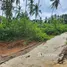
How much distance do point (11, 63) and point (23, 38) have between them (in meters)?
16.4

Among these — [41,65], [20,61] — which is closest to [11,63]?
[20,61]

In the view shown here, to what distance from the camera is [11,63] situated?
540 inches

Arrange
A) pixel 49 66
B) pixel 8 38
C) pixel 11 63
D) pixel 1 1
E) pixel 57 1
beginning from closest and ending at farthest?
1. pixel 49 66
2. pixel 11 63
3. pixel 8 38
4. pixel 1 1
5. pixel 57 1

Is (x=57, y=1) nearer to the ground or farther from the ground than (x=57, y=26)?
farther from the ground

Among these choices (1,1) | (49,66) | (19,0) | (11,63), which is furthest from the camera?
(19,0)

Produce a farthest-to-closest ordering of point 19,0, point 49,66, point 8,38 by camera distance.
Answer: point 19,0 → point 8,38 → point 49,66

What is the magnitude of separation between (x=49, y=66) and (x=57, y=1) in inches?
1788

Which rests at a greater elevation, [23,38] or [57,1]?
[57,1]

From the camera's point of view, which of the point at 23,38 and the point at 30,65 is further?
the point at 23,38

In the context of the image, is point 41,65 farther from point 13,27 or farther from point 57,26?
point 57,26

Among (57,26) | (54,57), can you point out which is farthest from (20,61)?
(57,26)

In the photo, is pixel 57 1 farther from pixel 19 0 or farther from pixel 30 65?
pixel 30 65

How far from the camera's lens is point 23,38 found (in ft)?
98.8

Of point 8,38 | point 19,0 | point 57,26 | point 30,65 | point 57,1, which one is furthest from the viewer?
point 19,0
